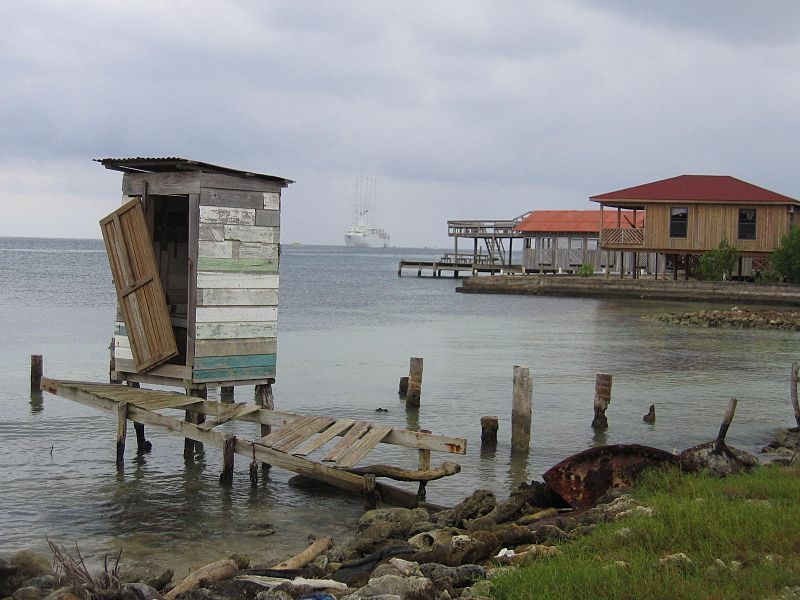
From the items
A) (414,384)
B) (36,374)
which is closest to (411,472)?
(414,384)

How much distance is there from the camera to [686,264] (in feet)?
190

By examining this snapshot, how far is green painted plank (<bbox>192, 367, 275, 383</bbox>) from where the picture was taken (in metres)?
13.8

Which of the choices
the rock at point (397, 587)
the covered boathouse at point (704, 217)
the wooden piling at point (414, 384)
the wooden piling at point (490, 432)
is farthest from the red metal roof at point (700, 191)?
the rock at point (397, 587)

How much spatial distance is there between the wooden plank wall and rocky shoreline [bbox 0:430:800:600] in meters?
4.20

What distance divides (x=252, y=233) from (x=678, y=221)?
144ft

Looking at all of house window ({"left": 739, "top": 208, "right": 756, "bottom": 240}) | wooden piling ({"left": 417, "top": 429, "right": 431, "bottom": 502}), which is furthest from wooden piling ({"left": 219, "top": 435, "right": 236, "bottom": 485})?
house window ({"left": 739, "top": 208, "right": 756, "bottom": 240})

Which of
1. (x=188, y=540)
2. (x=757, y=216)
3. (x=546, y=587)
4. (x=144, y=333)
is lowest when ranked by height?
(x=188, y=540)

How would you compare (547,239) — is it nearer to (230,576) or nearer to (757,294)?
(757,294)

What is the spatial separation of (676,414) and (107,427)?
35.2ft

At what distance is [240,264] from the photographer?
14016mm

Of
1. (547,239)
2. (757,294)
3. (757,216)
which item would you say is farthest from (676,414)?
(547,239)

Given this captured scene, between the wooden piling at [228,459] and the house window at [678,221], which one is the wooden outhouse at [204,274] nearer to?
the wooden piling at [228,459]

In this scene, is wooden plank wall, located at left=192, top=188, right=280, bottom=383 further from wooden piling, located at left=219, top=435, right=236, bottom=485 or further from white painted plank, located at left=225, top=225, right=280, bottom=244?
wooden piling, located at left=219, top=435, right=236, bottom=485

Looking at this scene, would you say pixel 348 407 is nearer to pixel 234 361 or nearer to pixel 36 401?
pixel 234 361
